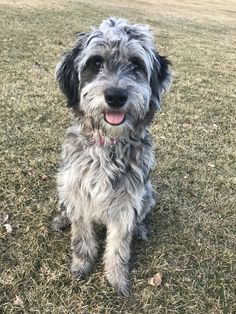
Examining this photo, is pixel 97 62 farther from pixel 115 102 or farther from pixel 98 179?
pixel 98 179

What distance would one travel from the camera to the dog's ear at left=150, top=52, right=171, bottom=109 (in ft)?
11.2

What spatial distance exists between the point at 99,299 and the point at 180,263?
33.8 inches

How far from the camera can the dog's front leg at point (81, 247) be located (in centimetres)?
381

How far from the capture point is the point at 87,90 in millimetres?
3145

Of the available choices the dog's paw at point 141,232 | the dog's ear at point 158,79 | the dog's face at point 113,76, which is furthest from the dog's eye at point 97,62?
the dog's paw at point 141,232

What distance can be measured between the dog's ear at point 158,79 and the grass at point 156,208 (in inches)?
57.4

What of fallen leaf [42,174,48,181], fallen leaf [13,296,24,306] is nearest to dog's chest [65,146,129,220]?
fallen leaf [13,296,24,306]

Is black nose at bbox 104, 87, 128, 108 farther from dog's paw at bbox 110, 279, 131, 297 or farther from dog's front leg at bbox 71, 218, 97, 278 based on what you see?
dog's paw at bbox 110, 279, 131, 297

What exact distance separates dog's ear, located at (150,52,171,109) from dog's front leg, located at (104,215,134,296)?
3.14ft

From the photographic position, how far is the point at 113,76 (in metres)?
3.12

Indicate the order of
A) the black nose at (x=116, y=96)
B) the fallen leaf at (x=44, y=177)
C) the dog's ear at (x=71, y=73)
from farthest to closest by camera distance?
1. the fallen leaf at (x=44, y=177)
2. the dog's ear at (x=71, y=73)
3. the black nose at (x=116, y=96)

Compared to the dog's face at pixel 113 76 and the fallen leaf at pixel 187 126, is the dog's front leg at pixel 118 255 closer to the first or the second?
the dog's face at pixel 113 76

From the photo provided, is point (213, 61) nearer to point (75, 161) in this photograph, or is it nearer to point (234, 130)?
point (234, 130)

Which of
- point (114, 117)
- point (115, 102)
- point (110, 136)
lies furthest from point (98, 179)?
point (115, 102)
